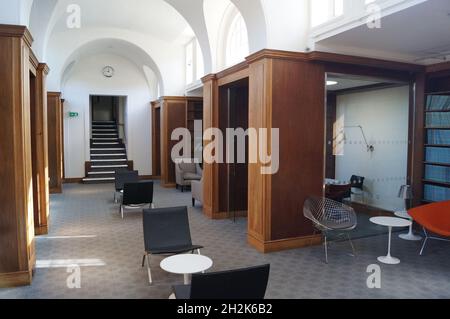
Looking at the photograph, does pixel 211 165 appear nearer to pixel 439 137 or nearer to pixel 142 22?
pixel 439 137

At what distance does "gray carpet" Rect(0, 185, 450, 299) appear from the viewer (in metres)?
4.06

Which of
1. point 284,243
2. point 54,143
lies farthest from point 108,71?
point 284,243

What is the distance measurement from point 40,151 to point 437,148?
23.0ft

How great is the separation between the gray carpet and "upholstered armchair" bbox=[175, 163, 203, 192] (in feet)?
12.1

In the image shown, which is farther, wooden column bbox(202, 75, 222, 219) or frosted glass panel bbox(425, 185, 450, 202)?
wooden column bbox(202, 75, 222, 219)

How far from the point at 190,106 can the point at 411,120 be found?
688cm

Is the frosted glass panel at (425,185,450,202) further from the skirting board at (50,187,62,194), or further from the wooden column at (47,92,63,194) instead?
the skirting board at (50,187,62,194)

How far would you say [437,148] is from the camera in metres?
6.40

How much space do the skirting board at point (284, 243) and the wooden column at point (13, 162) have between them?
10.4 feet

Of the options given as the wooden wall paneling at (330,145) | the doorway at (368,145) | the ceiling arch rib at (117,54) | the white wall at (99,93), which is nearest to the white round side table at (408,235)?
the doorway at (368,145)

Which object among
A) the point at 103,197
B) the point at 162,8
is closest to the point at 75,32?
the point at 162,8

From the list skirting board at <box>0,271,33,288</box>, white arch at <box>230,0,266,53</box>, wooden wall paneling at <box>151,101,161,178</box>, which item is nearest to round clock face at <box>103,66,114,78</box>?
wooden wall paneling at <box>151,101,161,178</box>

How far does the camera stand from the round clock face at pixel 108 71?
1341cm

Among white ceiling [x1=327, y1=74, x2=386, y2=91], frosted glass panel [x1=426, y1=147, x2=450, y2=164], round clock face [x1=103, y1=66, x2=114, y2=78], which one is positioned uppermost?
round clock face [x1=103, y1=66, x2=114, y2=78]
